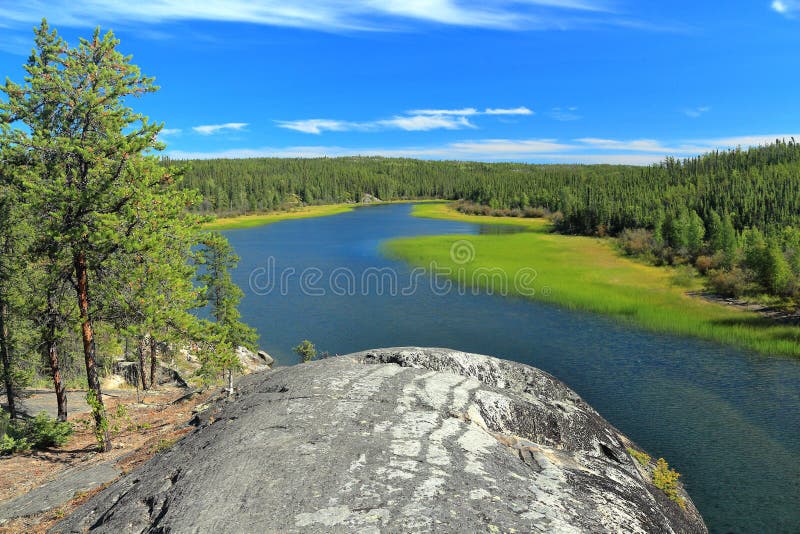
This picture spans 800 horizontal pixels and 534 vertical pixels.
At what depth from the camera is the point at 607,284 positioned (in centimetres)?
7200

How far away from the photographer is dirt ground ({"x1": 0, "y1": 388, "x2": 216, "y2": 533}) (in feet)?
44.5

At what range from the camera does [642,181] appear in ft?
531

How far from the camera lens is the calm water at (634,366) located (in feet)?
83.8

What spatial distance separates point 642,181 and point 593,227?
4382cm

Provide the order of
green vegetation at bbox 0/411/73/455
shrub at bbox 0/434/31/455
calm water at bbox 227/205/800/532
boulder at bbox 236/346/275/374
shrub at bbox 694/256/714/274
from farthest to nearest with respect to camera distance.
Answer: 1. shrub at bbox 694/256/714/274
2. boulder at bbox 236/346/275/374
3. calm water at bbox 227/205/800/532
4. green vegetation at bbox 0/411/73/455
5. shrub at bbox 0/434/31/455

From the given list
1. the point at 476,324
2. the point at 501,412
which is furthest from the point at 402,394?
the point at 476,324

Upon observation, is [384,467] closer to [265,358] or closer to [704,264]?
[265,358]

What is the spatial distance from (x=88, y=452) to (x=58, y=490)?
18.3ft

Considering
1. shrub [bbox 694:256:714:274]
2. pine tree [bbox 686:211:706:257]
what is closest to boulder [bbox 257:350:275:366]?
shrub [bbox 694:256:714:274]

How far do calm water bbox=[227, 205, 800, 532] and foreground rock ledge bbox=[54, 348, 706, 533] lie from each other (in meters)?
14.5

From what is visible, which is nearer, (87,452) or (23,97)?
(23,97)

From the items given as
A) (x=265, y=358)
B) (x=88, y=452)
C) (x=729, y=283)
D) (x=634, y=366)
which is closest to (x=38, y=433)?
(x=88, y=452)

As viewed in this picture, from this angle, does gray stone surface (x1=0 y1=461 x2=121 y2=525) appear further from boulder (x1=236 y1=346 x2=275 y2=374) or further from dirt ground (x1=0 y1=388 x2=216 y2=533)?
boulder (x1=236 y1=346 x2=275 y2=374)

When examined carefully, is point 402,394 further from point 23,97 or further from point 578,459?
point 23,97
